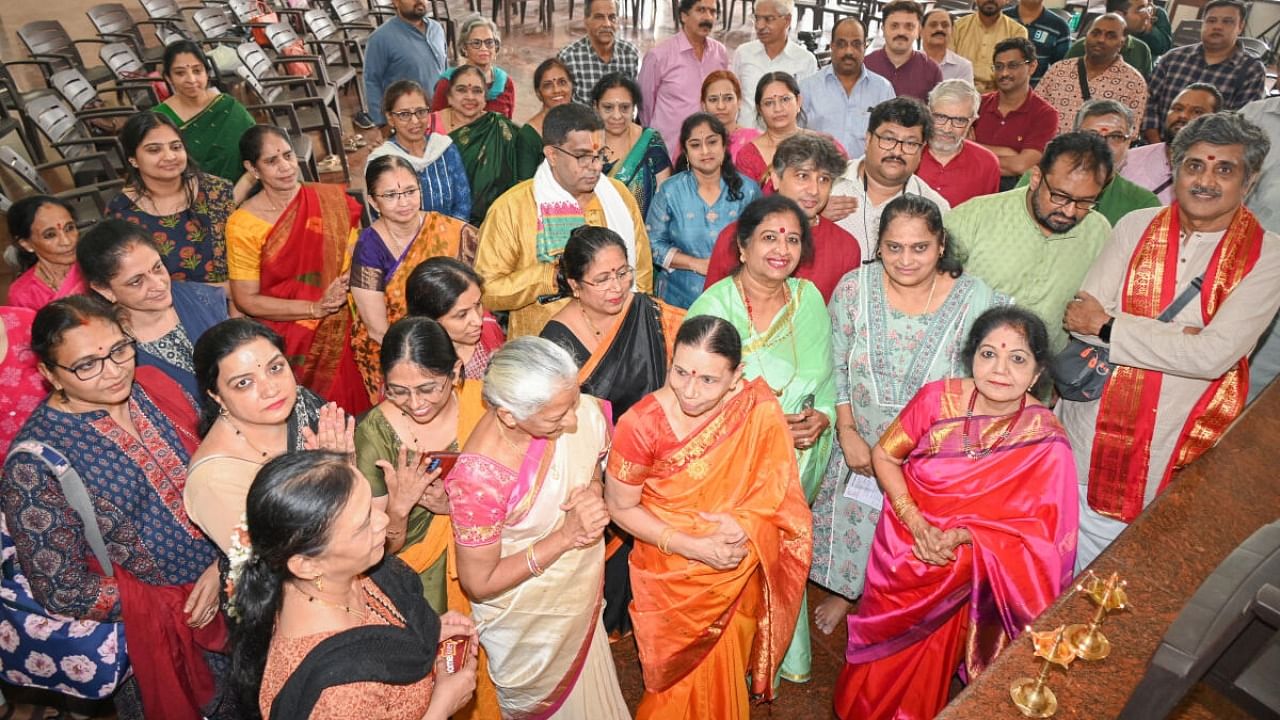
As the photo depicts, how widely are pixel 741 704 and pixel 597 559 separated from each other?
2.14 feet

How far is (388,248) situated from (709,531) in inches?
67.2

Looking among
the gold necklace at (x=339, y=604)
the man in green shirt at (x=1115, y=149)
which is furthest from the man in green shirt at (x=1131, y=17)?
the gold necklace at (x=339, y=604)

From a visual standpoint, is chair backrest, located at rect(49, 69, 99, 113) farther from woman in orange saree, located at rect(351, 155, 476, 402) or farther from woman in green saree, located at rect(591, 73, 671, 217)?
woman in green saree, located at rect(591, 73, 671, 217)

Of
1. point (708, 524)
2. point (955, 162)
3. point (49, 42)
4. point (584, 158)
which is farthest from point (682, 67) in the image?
point (49, 42)

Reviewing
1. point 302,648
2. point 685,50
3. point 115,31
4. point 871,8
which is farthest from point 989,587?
point 871,8

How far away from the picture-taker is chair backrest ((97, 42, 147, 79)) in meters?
6.43

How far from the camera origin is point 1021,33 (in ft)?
19.8

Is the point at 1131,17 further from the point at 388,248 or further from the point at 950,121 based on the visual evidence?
the point at 388,248

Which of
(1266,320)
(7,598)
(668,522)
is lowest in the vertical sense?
(7,598)

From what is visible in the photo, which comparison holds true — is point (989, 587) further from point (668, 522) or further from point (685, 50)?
point (685, 50)

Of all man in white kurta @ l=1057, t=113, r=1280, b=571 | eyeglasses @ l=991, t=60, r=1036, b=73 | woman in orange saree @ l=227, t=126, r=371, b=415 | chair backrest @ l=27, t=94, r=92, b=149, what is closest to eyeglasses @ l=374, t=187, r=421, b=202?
woman in orange saree @ l=227, t=126, r=371, b=415

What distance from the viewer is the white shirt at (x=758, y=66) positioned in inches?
199

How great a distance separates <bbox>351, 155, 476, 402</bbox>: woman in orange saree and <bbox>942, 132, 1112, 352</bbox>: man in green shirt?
1.92m

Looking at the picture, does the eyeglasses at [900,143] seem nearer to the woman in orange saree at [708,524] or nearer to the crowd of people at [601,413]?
the crowd of people at [601,413]
